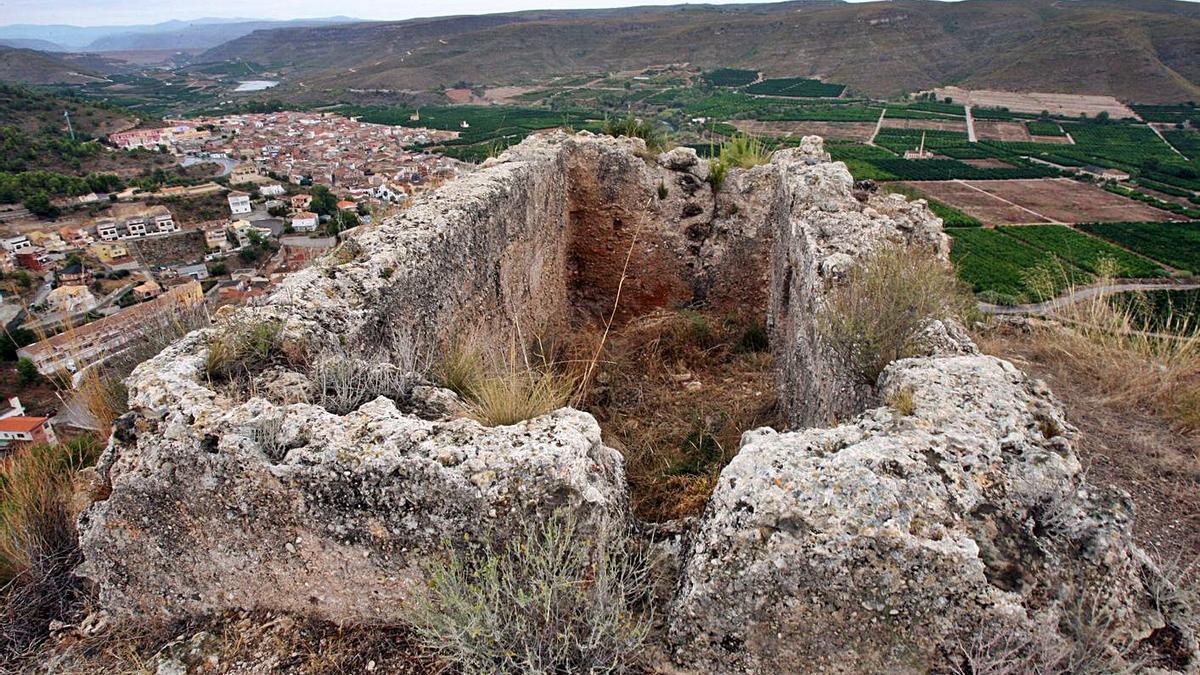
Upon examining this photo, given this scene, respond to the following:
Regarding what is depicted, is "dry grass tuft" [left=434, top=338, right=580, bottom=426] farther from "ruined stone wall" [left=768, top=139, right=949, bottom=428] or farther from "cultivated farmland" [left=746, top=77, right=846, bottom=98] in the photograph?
"cultivated farmland" [left=746, top=77, right=846, bottom=98]

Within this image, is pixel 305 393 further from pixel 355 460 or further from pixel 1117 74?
pixel 1117 74

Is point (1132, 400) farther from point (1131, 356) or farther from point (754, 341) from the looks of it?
point (754, 341)

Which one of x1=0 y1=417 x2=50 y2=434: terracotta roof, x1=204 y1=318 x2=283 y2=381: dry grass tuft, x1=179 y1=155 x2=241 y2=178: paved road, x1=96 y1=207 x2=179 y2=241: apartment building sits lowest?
x1=96 y1=207 x2=179 y2=241: apartment building

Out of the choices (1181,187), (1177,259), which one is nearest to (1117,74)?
(1181,187)

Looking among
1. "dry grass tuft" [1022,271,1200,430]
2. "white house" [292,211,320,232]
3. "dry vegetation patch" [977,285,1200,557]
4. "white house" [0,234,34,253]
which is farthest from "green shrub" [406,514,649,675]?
"white house" [0,234,34,253]

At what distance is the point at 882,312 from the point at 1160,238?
41.3 m

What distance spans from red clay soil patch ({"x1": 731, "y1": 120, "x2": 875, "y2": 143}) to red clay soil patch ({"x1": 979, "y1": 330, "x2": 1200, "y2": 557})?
168 ft

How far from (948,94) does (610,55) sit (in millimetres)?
53701

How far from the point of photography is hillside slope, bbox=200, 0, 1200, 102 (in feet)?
226

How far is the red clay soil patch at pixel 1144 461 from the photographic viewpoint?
3.45 metres

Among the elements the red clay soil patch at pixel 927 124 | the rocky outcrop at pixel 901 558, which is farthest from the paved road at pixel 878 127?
the rocky outcrop at pixel 901 558

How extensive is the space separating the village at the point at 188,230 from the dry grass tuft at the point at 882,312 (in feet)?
12.6

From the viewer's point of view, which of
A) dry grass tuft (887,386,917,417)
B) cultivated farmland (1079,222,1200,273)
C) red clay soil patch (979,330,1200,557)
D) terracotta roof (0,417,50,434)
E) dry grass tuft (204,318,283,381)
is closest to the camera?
dry grass tuft (887,386,917,417)

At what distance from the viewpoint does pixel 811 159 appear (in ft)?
23.4
